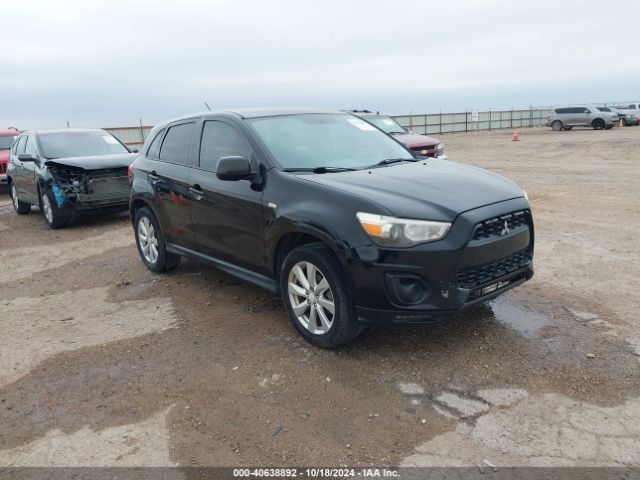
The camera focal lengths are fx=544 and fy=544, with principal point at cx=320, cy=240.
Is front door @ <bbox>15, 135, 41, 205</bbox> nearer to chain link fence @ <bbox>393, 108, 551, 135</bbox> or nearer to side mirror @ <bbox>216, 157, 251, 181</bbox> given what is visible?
side mirror @ <bbox>216, 157, 251, 181</bbox>

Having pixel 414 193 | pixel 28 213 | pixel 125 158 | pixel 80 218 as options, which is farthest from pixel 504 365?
pixel 28 213

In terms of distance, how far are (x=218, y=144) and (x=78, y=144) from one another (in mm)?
6268

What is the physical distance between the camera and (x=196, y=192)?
5.07 meters

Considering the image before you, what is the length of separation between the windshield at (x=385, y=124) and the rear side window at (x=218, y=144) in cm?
800

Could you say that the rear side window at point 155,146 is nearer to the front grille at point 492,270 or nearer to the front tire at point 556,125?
the front grille at point 492,270

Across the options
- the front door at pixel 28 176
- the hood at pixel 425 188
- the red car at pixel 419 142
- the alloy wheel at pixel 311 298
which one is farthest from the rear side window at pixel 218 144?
the red car at pixel 419 142

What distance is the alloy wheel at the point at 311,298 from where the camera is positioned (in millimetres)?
3907

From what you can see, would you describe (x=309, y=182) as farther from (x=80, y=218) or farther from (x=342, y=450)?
(x=80, y=218)

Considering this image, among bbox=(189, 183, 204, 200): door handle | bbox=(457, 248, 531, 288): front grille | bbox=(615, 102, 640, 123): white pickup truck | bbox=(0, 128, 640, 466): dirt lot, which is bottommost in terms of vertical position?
bbox=(0, 128, 640, 466): dirt lot

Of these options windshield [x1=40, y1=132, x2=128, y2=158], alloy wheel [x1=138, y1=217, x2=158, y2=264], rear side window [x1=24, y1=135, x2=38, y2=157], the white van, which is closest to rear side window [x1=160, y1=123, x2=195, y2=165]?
alloy wheel [x1=138, y1=217, x2=158, y2=264]

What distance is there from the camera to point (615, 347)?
154 inches

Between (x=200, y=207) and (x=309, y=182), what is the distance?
146cm

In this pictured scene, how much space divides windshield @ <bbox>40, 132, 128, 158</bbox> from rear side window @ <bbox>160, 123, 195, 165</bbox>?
4726 millimetres

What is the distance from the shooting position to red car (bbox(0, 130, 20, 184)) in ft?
45.7
